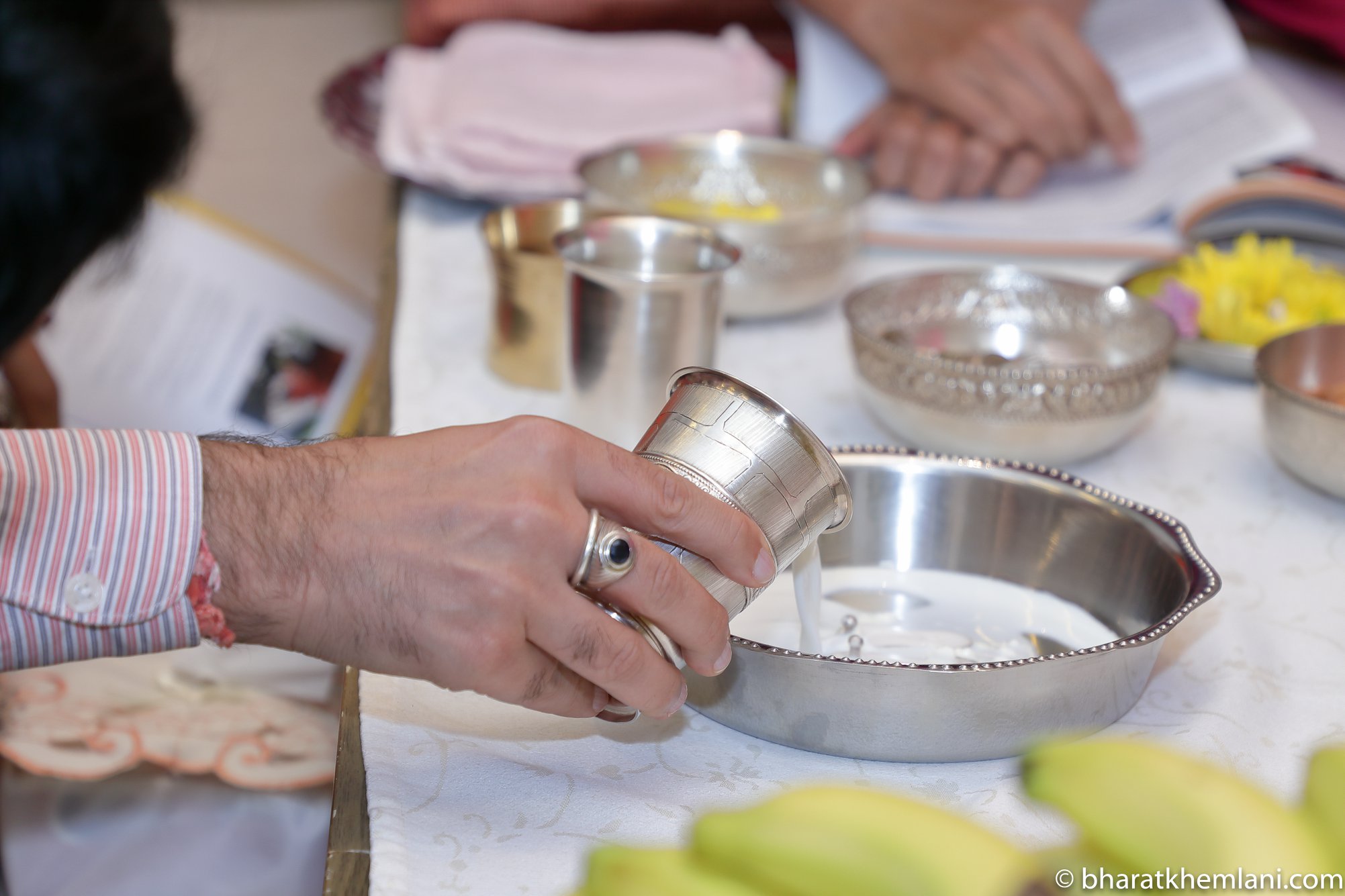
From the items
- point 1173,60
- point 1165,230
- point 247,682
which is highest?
point 1173,60

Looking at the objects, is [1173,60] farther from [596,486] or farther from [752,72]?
[596,486]

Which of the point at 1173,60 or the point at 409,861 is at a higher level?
the point at 1173,60

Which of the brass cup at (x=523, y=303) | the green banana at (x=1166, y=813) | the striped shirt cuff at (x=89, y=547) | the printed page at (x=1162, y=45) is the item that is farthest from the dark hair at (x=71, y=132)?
the printed page at (x=1162, y=45)

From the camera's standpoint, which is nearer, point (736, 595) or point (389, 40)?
point (736, 595)

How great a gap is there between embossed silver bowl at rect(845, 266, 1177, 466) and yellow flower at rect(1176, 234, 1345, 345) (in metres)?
0.13

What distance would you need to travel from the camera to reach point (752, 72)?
4.73ft

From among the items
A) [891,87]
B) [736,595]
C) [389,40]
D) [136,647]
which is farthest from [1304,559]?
[389,40]

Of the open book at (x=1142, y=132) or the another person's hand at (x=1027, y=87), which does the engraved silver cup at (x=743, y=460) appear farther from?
the another person's hand at (x=1027, y=87)

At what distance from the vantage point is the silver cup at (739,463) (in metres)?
0.53

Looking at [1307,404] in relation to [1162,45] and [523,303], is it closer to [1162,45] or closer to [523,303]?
[523,303]

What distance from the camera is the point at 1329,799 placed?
0.31 meters

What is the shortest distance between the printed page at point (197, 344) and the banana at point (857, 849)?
1.04m

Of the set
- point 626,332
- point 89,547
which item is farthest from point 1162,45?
point 89,547

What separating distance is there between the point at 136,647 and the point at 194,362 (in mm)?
849
